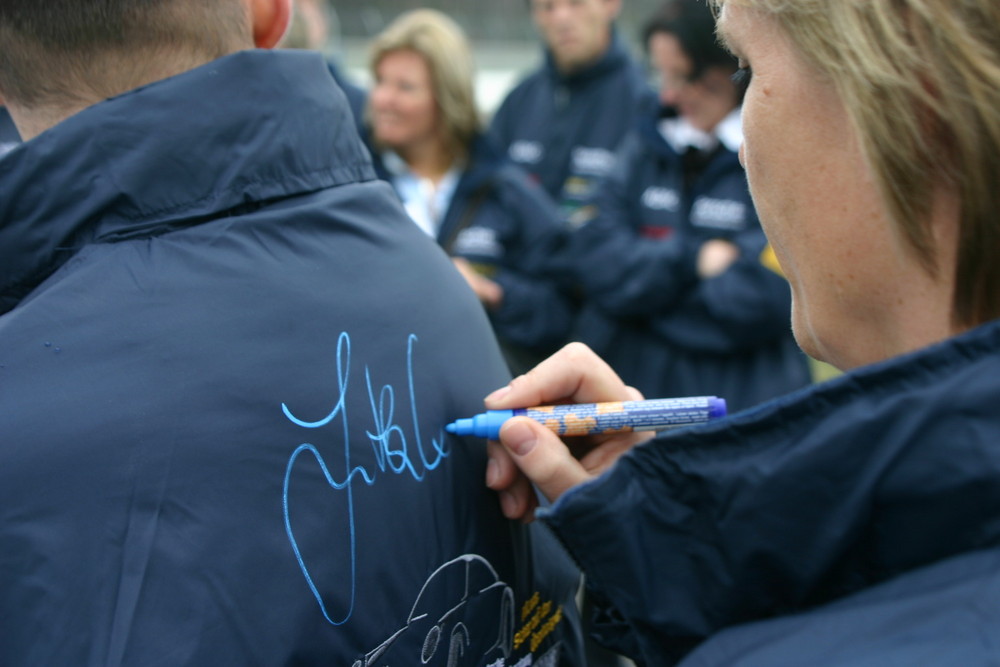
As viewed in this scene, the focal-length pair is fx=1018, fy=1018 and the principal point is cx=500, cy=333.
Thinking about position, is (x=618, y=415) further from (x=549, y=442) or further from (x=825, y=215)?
(x=825, y=215)

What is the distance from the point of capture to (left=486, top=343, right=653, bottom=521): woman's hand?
1.30 metres

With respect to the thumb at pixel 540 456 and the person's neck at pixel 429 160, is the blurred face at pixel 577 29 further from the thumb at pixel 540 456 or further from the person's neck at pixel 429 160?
the thumb at pixel 540 456

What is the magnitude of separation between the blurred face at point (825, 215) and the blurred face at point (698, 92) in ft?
7.43

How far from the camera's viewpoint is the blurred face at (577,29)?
4.29 meters

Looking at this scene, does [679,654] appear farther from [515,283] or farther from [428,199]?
[428,199]

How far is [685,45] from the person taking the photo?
3.41 meters

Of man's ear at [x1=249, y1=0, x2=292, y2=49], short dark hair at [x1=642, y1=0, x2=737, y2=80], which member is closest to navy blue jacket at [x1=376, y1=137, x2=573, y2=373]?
short dark hair at [x1=642, y1=0, x2=737, y2=80]

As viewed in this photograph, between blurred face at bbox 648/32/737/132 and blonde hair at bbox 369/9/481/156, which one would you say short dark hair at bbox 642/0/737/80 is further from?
blonde hair at bbox 369/9/481/156

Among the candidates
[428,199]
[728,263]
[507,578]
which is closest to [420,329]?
[507,578]

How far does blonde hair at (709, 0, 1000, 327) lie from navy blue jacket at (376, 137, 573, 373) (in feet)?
8.81

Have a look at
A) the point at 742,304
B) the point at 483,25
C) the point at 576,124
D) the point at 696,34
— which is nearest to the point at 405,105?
the point at 576,124

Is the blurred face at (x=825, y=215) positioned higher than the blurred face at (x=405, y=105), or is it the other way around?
the blurred face at (x=825, y=215)

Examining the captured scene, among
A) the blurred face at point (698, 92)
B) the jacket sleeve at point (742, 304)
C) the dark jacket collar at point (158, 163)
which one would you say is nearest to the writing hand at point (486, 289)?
the jacket sleeve at point (742, 304)
